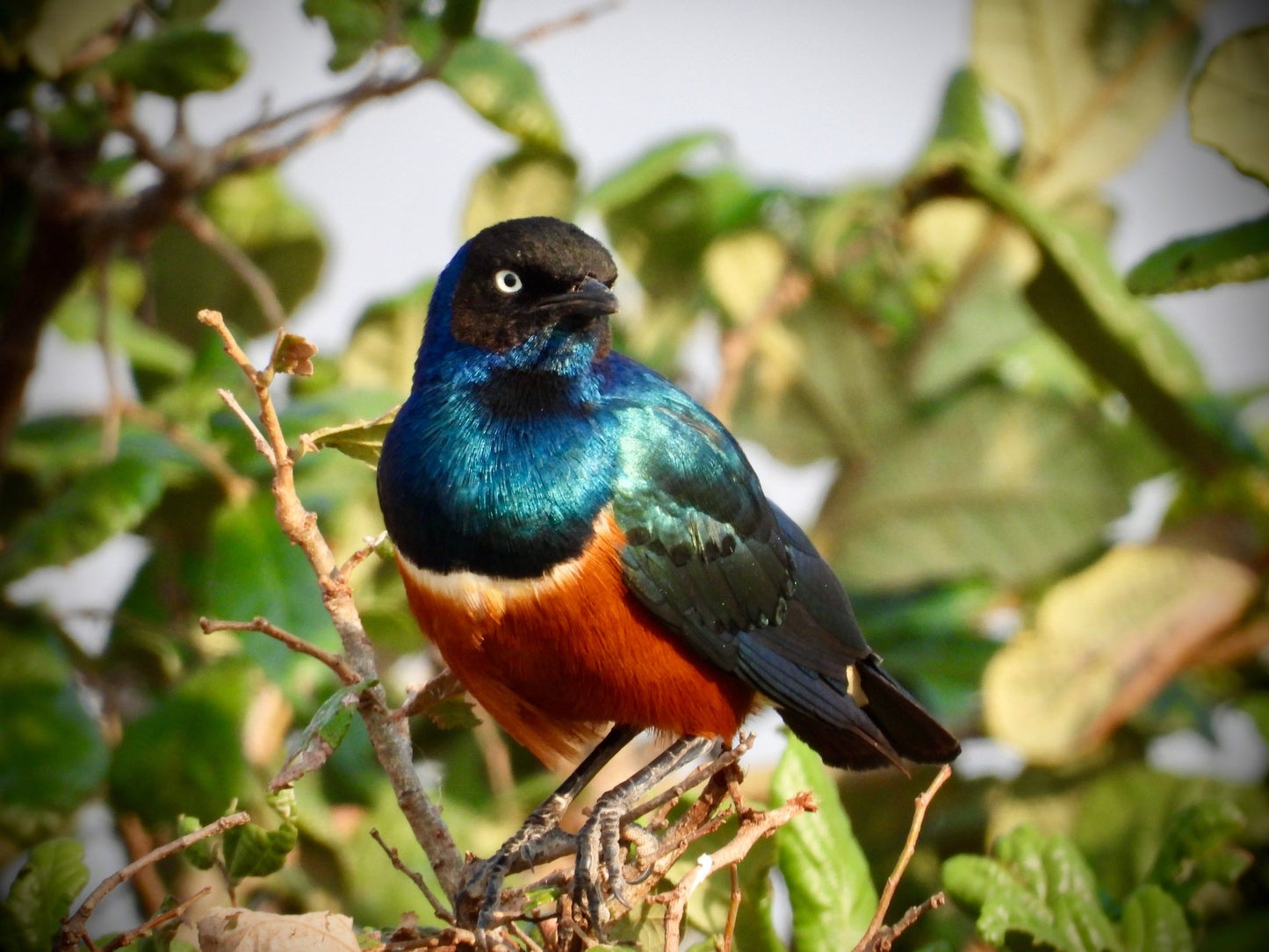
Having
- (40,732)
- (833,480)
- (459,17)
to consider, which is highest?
(459,17)

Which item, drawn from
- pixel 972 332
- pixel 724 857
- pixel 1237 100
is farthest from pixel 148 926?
pixel 972 332

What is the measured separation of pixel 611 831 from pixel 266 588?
102 centimetres

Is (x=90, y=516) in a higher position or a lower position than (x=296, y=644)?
lower

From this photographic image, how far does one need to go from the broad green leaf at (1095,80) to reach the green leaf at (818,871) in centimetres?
264

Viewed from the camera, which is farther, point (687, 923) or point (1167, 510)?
point (1167, 510)

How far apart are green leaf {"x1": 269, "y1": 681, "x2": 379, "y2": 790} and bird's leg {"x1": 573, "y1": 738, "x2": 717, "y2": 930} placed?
0.47m

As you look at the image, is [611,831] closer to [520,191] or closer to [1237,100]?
[1237,100]

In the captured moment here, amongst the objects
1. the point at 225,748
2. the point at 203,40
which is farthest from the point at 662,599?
the point at 203,40

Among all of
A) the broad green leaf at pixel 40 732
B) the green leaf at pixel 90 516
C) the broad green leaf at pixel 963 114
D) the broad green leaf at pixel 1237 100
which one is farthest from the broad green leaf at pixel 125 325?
the broad green leaf at pixel 963 114

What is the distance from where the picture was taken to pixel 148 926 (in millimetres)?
1717

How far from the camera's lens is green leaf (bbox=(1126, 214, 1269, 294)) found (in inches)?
92.4

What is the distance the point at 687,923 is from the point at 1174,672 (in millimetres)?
2036

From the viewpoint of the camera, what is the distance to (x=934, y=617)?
152 inches

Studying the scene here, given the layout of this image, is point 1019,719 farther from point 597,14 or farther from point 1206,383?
point 597,14
